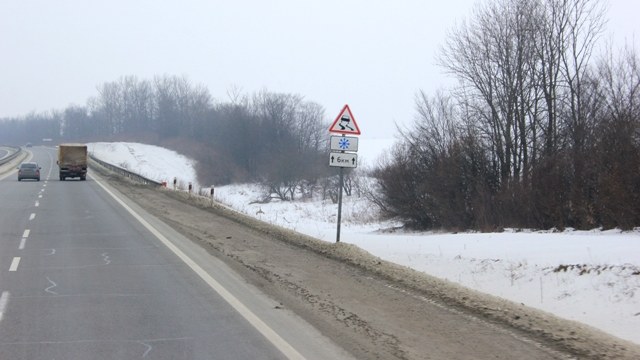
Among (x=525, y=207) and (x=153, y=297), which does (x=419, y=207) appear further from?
(x=153, y=297)

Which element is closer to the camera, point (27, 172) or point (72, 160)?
point (27, 172)

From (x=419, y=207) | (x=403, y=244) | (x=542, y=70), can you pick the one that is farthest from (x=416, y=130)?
(x=403, y=244)

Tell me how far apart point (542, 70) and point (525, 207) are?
8.17 metres

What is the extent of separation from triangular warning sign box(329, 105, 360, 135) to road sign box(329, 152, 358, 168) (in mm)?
556

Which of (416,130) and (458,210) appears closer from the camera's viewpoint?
(458,210)

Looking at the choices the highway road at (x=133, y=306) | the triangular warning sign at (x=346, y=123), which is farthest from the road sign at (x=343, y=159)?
the highway road at (x=133, y=306)

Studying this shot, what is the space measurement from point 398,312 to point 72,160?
1885 inches

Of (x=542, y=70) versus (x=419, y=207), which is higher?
(x=542, y=70)

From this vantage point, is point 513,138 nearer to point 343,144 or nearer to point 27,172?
Result: point 343,144

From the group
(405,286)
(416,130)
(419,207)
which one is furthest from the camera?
(416,130)

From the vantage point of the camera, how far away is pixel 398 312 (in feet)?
28.8

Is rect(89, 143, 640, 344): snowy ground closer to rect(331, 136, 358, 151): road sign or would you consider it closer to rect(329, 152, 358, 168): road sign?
rect(329, 152, 358, 168): road sign

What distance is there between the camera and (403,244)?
16141mm

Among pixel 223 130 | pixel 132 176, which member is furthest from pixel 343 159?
pixel 223 130
